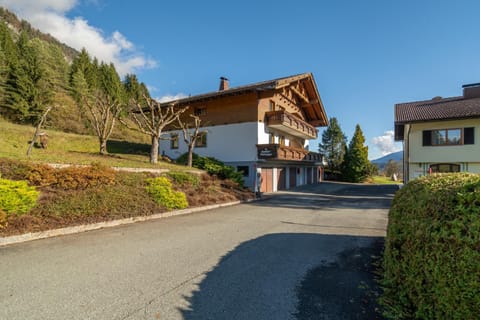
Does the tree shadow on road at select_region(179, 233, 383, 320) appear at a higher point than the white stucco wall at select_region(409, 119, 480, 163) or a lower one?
lower

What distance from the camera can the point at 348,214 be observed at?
34.7 feet

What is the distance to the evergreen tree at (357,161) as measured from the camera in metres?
34.2

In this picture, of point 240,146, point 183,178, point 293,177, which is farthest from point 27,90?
point 293,177

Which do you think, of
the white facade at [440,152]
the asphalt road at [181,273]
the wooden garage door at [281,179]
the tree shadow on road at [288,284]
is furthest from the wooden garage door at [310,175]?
the tree shadow on road at [288,284]

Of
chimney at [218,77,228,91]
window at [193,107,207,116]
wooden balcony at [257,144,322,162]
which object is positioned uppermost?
Result: chimney at [218,77,228,91]

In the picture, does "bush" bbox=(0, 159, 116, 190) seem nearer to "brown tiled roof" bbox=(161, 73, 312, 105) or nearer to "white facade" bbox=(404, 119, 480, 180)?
"brown tiled roof" bbox=(161, 73, 312, 105)

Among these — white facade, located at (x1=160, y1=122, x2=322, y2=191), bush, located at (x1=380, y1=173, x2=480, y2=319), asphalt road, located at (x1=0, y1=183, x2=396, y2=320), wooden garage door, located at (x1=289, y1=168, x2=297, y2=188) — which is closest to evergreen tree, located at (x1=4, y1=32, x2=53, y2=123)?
white facade, located at (x1=160, y1=122, x2=322, y2=191)

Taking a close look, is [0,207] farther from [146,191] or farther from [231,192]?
[231,192]

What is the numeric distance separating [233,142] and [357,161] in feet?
73.5

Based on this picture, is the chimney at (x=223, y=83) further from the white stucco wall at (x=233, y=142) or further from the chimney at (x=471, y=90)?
the chimney at (x=471, y=90)

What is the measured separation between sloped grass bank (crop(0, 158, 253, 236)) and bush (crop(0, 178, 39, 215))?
129mm

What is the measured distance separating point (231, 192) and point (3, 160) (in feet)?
33.6

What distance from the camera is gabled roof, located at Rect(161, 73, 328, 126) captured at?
61.9ft

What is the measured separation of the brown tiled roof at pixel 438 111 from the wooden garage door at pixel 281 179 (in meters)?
9.98
